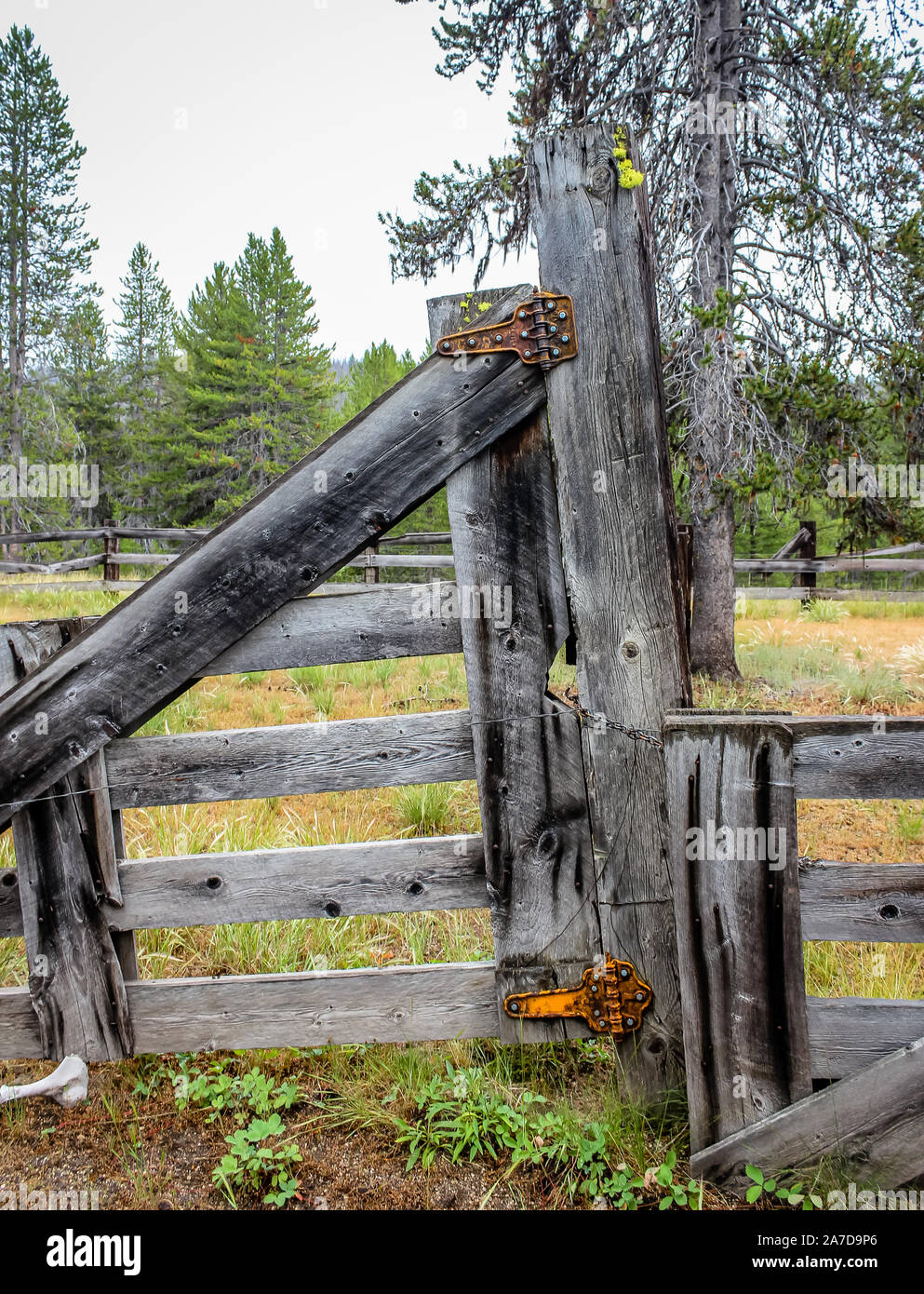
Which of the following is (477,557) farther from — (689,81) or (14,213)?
(14,213)

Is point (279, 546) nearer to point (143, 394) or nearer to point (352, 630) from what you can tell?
point (352, 630)

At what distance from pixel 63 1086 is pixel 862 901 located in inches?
92.3

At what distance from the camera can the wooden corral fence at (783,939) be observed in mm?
1754

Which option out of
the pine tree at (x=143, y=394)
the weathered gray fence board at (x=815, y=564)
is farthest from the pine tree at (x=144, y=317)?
the weathered gray fence board at (x=815, y=564)

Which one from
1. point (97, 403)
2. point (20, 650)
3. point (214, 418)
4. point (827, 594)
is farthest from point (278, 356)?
point (20, 650)

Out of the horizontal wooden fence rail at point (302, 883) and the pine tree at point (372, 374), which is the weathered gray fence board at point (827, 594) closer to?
the horizontal wooden fence rail at point (302, 883)

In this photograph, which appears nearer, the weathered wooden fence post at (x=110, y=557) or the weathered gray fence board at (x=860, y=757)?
the weathered gray fence board at (x=860, y=757)

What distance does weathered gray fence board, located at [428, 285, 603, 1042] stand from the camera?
195 centimetres

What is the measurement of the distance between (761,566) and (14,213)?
24.7m

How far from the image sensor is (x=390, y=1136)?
6.79 feet

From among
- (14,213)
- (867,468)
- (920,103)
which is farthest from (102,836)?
(14,213)

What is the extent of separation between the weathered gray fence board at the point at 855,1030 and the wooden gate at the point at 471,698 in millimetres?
374

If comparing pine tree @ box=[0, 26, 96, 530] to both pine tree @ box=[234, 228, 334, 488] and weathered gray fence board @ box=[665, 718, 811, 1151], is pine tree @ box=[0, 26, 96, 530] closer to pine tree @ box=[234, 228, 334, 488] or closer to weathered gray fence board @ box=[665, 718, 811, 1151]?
pine tree @ box=[234, 228, 334, 488]

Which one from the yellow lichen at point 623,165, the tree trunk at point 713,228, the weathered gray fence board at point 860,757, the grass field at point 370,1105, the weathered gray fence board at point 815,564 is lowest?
the grass field at point 370,1105
